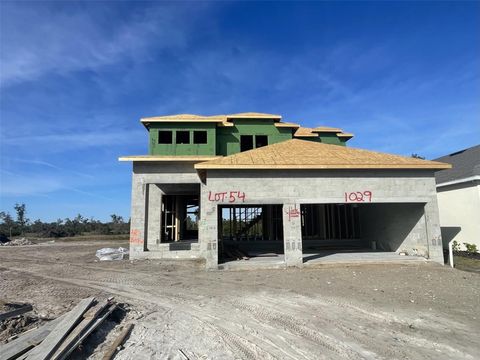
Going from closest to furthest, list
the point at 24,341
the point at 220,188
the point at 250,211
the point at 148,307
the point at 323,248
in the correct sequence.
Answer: the point at 24,341 < the point at 148,307 < the point at 220,188 < the point at 323,248 < the point at 250,211

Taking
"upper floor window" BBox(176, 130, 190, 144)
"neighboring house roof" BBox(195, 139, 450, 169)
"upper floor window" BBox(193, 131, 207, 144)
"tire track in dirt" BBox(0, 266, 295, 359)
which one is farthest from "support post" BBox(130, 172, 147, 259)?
"neighboring house roof" BBox(195, 139, 450, 169)

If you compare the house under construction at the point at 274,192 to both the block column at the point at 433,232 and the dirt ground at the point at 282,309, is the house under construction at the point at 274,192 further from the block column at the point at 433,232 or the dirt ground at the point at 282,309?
the dirt ground at the point at 282,309

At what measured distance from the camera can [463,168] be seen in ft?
60.5

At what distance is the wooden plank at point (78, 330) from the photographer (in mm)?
4605

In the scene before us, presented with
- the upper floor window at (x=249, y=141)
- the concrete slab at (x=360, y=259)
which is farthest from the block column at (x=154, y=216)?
the concrete slab at (x=360, y=259)

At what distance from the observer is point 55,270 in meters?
14.1

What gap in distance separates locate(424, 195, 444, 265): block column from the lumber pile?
13.0m

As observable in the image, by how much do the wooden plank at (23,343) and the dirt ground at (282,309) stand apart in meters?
0.85

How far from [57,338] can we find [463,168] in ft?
71.4

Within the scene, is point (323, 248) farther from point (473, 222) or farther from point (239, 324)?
point (239, 324)

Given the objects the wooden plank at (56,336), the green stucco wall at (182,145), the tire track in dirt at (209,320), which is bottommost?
the tire track in dirt at (209,320)

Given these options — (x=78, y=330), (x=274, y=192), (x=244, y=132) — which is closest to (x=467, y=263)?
(x=274, y=192)

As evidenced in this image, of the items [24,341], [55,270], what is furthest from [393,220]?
[55,270]

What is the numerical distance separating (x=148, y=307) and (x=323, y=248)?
1263cm
